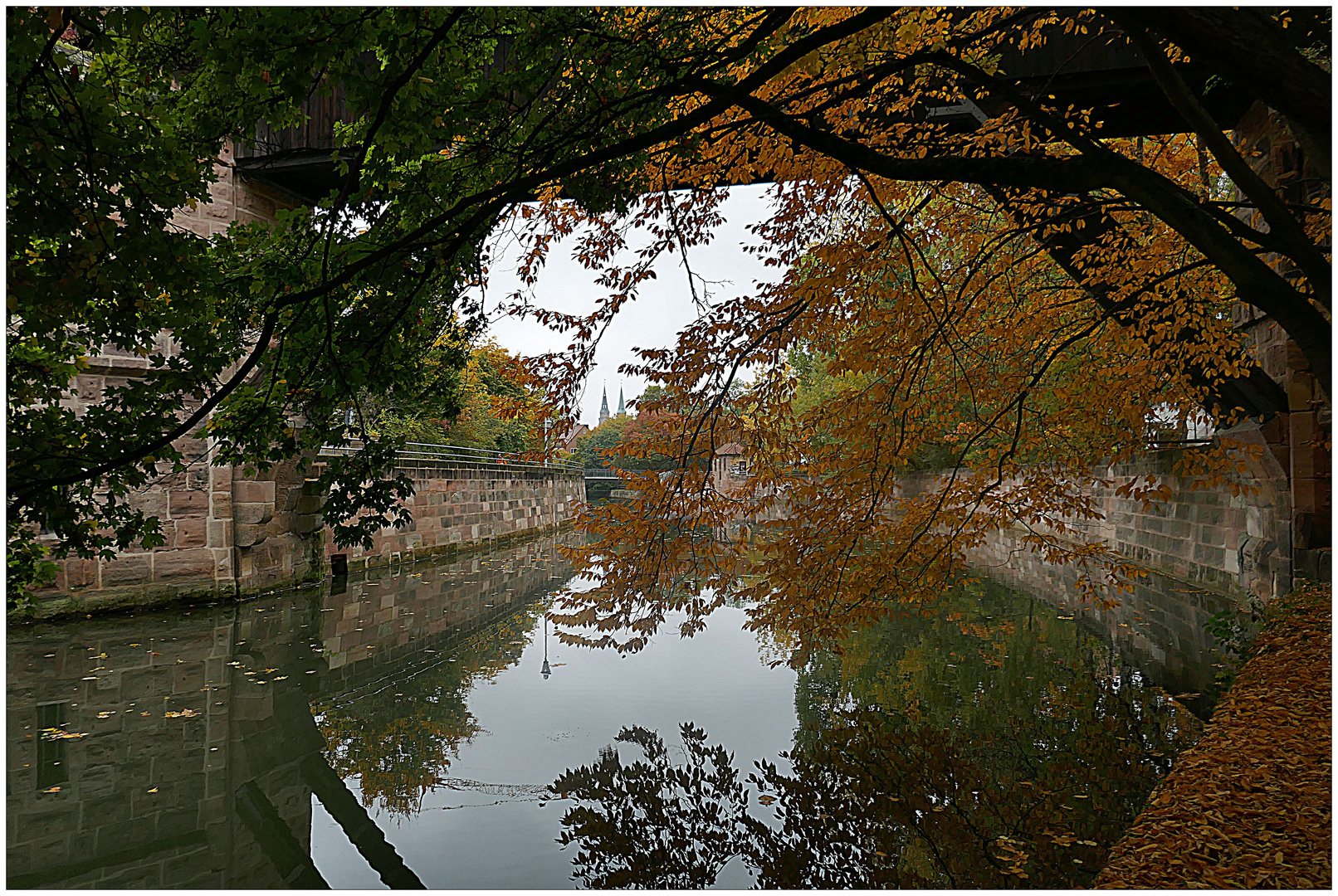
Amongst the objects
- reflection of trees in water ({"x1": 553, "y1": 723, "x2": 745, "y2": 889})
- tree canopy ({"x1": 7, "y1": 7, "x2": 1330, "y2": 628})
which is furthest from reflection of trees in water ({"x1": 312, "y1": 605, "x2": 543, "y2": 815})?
tree canopy ({"x1": 7, "y1": 7, "x2": 1330, "y2": 628})

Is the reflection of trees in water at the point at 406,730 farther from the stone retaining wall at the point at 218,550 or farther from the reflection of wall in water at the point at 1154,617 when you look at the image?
the reflection of wall in water at the point at 1154,617

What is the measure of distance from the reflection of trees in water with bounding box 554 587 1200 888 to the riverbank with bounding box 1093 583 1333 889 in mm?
513

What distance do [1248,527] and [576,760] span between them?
800 cm

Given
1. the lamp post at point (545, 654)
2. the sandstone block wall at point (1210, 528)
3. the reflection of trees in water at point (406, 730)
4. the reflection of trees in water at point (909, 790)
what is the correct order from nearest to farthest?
the reflection of trees in water at point (909, 790)
the reflection of trees in water at point (406, 730)
the lamp post at point (545, 654)
the sandstone block wall at point (1210, 528)

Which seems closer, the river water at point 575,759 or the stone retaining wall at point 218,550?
the river water at point 575,759

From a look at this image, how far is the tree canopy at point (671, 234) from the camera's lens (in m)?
2.91

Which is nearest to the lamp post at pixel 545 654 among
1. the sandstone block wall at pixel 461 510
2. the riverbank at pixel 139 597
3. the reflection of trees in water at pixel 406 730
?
the reflection of trees in water at pixel 406 730

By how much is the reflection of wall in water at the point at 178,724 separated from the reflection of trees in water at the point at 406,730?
231mm

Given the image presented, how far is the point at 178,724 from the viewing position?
5.29 m

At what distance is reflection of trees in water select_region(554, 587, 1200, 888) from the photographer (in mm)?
3373

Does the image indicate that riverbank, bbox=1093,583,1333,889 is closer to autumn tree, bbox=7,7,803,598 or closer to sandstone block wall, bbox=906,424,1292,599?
sandstone block wall, bbox=906,424,1292,599

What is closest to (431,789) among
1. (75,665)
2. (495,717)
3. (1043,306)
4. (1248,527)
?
(495,717)

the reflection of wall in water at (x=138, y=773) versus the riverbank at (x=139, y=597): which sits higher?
the riverbank at (x=139, y=597)

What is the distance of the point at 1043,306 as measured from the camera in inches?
271
